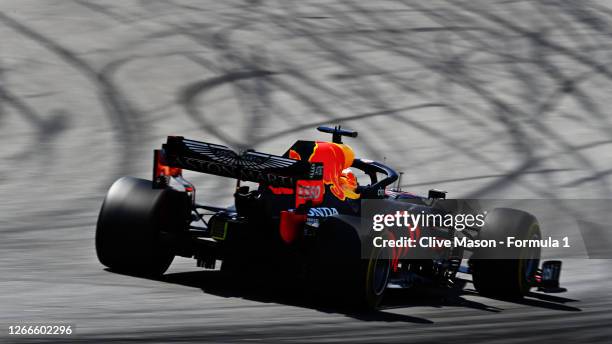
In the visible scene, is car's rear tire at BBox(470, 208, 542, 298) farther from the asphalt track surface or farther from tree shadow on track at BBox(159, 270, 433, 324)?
tree shadow on track at BBox(159, 270, 433, 324)

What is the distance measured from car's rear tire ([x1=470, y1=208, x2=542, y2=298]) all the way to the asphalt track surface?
200mm

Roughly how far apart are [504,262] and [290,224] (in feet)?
8.29

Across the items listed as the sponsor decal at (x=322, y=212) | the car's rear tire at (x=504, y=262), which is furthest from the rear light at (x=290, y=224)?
the car's rear tire at (x=504, y=262)

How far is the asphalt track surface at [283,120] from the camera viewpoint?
870 cm

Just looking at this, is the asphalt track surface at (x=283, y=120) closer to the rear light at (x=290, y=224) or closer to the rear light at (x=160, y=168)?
the rear light at (x=290, y=224)

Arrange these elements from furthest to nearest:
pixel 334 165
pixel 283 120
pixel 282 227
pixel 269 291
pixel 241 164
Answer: pixel 283 120 → pixel 334 165 → pixel 269 291 → pixel 241 164 → pixel 282 227

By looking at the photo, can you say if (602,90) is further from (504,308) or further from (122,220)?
(122,220)

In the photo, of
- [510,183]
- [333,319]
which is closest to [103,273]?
A: [333,319]

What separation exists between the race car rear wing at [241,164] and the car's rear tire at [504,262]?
2.17 metres

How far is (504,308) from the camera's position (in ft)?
33.3

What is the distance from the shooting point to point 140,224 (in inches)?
378

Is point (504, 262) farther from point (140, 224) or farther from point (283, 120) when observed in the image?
point (283, 120)

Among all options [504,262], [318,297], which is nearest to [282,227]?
[318,297]

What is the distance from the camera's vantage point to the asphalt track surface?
8.70 metres
